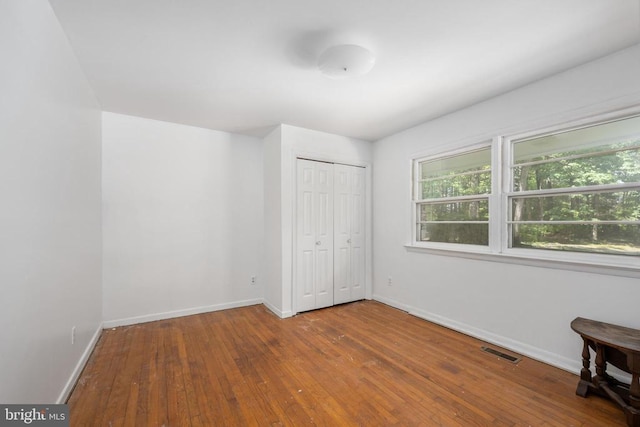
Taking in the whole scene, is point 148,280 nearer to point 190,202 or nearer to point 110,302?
point 110,302

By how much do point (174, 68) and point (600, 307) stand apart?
402cm

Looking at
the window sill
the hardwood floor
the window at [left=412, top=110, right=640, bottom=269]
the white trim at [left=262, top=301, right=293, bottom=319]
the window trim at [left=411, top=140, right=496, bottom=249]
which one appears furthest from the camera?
the white trim at [left=262, top=301, right=293, bottom=319]

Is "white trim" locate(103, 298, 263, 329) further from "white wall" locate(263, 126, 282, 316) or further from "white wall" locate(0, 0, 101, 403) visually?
"white wall" locate(0, 0, 101, 403)

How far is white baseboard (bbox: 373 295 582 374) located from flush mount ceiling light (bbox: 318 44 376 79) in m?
2.89

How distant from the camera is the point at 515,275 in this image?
260cm

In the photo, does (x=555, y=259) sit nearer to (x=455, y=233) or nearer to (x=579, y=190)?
(x=579, y=190)

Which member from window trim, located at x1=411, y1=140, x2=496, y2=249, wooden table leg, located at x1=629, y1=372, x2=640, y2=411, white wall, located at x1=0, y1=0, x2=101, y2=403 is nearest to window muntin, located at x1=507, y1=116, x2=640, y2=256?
window trim, located at x1=411, y1=140, x2=496, y2=249

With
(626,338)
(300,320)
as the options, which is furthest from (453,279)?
(300,320)

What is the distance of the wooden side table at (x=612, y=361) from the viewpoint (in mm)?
1648

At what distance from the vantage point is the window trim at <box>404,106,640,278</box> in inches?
81.4

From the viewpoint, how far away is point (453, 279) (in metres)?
3.14

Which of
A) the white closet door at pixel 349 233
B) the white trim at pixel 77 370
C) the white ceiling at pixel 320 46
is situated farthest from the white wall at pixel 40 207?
the white closet door at pixel 349 233

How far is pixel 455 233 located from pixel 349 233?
1.50 metres
